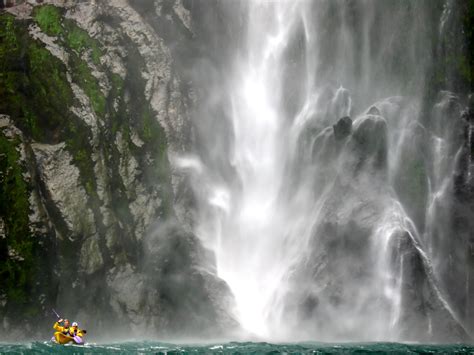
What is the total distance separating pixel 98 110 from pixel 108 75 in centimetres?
214

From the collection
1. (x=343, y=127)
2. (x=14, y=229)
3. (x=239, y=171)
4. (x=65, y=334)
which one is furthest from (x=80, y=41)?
(x=65, y=334)

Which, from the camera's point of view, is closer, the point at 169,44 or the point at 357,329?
the point at 357,329

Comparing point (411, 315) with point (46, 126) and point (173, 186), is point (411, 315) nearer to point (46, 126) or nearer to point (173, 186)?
point (173, 186)

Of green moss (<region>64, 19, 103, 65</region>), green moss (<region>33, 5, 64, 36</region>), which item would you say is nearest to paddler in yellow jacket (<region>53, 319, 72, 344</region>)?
green moss (<region>64, 19, 103, 65</region>)

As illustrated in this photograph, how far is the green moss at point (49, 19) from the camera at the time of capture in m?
36.7

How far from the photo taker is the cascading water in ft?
112

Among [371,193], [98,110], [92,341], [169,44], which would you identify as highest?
[169,44]

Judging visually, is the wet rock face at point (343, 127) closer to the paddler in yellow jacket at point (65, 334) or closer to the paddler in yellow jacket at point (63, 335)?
the paddler in yellow jacket at point (65, 334)

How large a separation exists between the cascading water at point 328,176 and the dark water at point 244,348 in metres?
3.45

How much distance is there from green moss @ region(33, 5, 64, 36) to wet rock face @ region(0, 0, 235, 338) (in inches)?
2.0

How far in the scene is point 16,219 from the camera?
108 ft

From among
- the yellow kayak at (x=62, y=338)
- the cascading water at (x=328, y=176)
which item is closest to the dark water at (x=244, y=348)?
the yellow kayak at (x=62, y=338)

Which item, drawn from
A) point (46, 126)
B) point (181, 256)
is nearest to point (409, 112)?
point (181, 256)

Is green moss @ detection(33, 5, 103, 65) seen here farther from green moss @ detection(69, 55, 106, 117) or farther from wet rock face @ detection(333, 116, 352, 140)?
Answer: wet rock face @ detection(333, 116, 352, 140)
